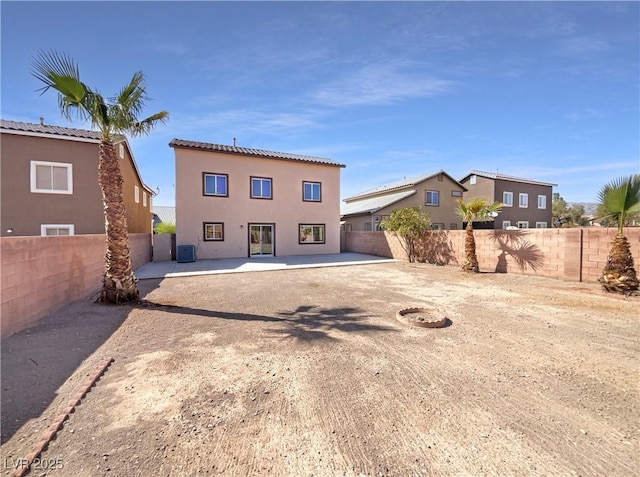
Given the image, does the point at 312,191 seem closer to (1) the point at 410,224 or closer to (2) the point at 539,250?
(1) the point at 410,224

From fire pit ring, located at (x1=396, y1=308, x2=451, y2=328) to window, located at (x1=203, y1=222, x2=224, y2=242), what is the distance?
1376 cm

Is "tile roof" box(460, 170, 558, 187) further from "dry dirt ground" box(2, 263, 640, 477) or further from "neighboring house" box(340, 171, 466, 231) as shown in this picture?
"dry dirt ground" box(2, 263, 640, 477)

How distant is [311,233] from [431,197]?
42.7 ft

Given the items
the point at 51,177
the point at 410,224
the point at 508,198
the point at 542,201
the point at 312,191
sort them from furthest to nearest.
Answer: the point at 542,201
the point at 508,198
the point at 312,191
the point at 410,224
the point at 51,177

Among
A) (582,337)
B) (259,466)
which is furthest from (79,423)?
(582,337)

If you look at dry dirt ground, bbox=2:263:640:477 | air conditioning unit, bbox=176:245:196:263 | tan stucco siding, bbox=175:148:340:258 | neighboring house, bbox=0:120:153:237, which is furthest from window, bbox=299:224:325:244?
dry dirt ground, bbox=2:263:640:477

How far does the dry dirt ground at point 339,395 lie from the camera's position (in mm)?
2201

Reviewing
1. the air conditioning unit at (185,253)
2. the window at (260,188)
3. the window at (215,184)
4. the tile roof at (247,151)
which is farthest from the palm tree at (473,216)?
the air conditioning unit at (185,253)

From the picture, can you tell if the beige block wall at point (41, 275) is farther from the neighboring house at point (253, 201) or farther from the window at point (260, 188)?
the window at point (260, 188)

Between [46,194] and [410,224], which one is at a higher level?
[46,194]

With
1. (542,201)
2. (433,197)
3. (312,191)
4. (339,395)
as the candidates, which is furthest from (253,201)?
(542,201)

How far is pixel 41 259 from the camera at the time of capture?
17.9ft

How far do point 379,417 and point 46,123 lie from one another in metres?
19.6

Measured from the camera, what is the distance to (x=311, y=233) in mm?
→ 20031
